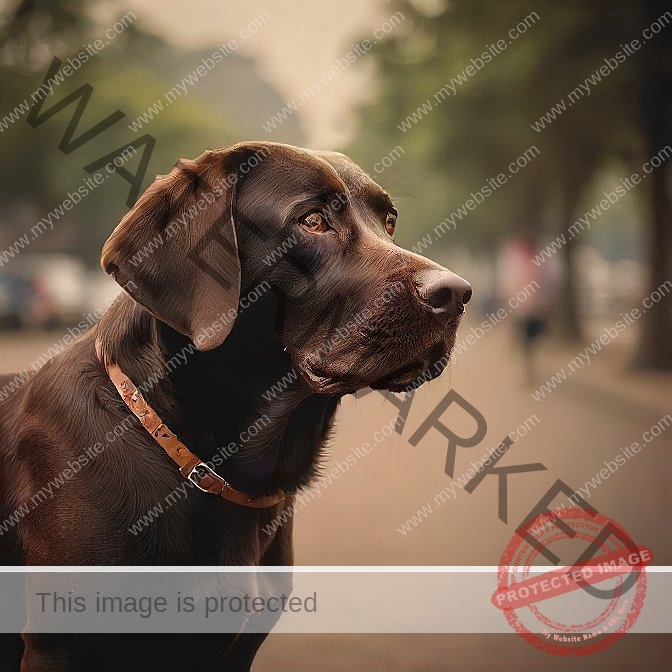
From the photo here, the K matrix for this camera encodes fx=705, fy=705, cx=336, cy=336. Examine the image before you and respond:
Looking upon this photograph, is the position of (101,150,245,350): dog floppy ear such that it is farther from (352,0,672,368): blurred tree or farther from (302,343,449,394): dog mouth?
(352,0,672,368): blurred tree

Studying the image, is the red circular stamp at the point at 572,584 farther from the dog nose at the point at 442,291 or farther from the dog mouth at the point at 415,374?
the dog nose at the point at 442,291

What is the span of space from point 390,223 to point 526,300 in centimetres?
85

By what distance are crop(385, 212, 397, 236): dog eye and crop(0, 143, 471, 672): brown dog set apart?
15cm

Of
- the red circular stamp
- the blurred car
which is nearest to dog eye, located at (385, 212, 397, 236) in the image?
the blurred car

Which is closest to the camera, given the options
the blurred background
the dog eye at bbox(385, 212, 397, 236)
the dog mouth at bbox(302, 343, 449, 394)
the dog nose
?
the dog nose

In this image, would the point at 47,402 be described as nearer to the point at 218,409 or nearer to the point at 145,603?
the point at 218,409

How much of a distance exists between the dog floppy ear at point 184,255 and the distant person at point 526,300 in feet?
4.04

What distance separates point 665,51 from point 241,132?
4.83ft

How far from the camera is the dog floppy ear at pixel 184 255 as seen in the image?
146 cm

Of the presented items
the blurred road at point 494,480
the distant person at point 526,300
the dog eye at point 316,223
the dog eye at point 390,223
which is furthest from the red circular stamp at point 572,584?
the dog eye at point 316,223

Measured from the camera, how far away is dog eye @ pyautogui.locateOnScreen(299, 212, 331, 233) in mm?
1579

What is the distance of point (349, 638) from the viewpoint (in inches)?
88.7

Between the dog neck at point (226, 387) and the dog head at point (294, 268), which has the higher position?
the dog head at point (294, 268)

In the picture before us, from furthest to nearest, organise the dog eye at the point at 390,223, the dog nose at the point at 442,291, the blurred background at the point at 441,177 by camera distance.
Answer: the blurred background at the point at 441,177
the dog eye at the point at 390,223
the dog nose at the point at 442,291
